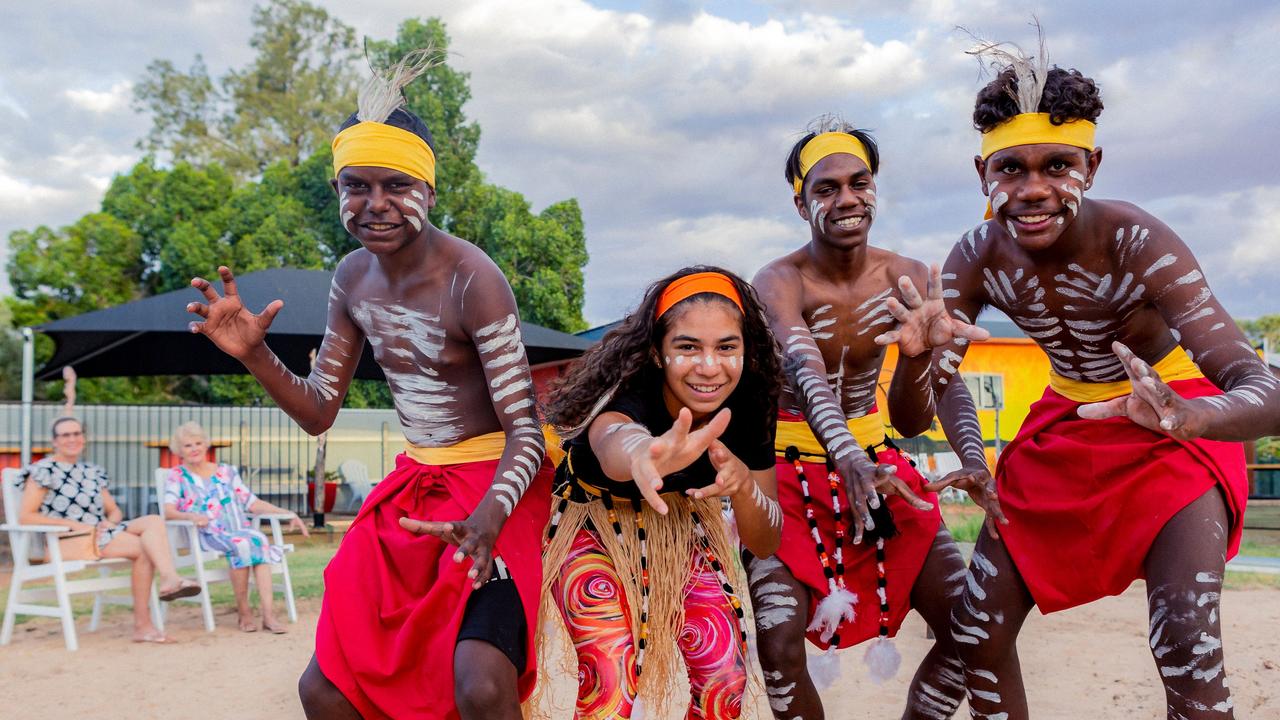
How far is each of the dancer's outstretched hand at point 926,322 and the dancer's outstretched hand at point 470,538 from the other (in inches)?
50.3

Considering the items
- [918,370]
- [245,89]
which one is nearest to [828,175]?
[918,370]

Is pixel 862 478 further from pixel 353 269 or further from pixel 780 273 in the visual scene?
pixel 353 269

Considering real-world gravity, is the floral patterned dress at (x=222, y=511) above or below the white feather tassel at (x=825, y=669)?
above

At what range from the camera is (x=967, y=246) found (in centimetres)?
317

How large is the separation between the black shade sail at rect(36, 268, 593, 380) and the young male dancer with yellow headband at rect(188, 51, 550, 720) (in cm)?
651

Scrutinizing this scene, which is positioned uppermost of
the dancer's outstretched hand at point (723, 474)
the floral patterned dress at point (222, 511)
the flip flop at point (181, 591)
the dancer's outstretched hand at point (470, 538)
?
the dancer's outstretched hand at point (723, 474)

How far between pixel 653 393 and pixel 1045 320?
3.95ft

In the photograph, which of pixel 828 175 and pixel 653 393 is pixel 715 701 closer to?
pixel 653 393

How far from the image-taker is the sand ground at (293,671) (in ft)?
15.8

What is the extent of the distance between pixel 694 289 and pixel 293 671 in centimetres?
404

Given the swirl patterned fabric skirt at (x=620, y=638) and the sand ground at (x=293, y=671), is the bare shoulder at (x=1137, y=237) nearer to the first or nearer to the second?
the swirl patterned fabric skirt at (x=620, y=638)

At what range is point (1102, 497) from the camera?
9.12 ft

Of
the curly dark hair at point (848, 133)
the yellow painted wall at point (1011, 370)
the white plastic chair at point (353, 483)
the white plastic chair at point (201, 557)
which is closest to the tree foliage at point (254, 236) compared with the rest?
the white plastic chair at point (353, 483)

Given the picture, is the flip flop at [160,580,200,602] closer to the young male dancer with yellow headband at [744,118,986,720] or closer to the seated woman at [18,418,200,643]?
the seated woman at [18,418,200,643]
